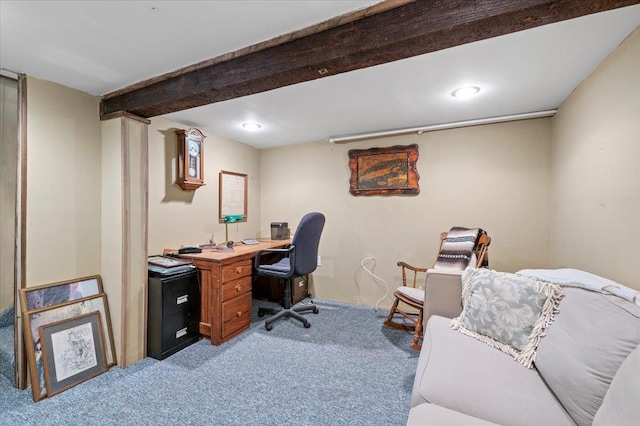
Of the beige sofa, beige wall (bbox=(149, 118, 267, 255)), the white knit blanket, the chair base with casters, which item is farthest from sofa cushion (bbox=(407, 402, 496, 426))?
beige wall (bbox=(149, 118, 267, 255))

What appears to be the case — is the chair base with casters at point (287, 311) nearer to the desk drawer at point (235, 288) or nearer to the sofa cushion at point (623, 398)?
the desk drawer at point (235, 288)

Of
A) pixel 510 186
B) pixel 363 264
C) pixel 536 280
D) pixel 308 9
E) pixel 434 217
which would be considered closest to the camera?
pixel 308 9

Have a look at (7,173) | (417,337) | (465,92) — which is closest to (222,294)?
(417,337)

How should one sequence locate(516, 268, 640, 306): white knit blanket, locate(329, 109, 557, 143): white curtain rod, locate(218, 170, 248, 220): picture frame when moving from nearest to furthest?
locate(516, 268, 640, 306): white knit blanket, locate(329, 109, 557, 143): white curtain rod, locate(218, 170, 248, 220): picture frame

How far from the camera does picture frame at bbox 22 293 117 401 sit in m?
1.69

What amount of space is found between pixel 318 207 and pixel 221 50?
7.68 ft

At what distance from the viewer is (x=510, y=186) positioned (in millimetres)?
2742

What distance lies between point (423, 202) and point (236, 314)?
2307 mm

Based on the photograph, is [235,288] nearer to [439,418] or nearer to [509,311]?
[439,418]

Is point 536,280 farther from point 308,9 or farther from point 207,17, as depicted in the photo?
point 207,17

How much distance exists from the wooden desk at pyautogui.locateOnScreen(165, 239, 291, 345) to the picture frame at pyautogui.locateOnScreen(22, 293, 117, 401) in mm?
666

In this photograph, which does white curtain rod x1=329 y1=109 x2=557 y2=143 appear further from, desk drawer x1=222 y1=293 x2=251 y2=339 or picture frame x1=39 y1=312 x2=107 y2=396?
picture frame x1=39 y1=312 x2=107 y2=396

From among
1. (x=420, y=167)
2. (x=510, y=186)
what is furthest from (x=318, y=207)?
(x=510, y=186)

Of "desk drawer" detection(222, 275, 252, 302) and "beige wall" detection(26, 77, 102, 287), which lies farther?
"desk drawer" detection(222, 275, 252, 302)
